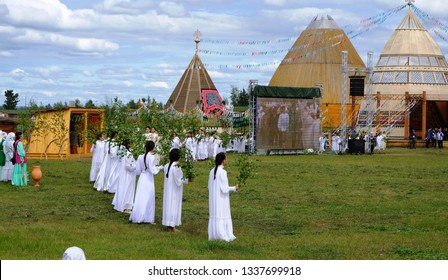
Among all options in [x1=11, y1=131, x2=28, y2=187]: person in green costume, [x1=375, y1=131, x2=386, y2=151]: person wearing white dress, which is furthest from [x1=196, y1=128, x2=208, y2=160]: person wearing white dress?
[x1=11, y1=131, x2=28, y2=187]: person in green costume

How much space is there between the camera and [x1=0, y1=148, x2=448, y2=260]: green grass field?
12461 mm

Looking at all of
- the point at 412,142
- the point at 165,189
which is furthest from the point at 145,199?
the point at 412,142

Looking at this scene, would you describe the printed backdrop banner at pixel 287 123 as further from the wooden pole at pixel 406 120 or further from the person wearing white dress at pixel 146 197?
the person wearing white dress at pixel 146 197

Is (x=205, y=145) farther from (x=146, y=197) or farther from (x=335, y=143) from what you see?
(x=146, y=197)

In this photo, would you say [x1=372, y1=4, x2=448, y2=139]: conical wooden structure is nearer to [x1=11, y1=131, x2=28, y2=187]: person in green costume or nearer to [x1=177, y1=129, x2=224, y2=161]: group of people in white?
[x1=177, y1=129, x2=224, y2=161]: group of people in white

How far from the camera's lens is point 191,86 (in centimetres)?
7875

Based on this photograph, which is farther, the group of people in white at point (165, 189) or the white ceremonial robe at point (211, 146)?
the white ceremonial robe at point (211, 146)

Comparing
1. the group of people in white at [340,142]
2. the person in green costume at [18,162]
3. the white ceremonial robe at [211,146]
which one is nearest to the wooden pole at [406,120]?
the group of people in white at [340,142]

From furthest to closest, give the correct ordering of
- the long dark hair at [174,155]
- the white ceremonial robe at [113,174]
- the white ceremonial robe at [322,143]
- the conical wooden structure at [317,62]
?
the conical wooden structure at [317,62] < the white ceremonial robe at [322,143] < the white ceremonial robe at [113,174] < the long dark hair at [174,155]

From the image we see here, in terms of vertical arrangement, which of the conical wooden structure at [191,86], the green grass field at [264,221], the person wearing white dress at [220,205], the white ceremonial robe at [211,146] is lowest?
the green grass field at [264,221]

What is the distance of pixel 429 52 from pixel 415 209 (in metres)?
49.3

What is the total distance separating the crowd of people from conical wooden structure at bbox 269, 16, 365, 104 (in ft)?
171

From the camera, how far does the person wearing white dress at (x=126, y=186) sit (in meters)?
17.8

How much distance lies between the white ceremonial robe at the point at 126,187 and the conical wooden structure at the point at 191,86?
5923cm
